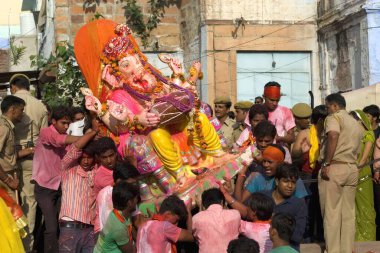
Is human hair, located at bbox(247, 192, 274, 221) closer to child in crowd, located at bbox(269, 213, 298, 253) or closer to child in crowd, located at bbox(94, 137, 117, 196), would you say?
child in crowd, located at bbox(269, 213, 298, 253)

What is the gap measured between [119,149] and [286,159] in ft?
5.62

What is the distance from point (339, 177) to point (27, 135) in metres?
3.52

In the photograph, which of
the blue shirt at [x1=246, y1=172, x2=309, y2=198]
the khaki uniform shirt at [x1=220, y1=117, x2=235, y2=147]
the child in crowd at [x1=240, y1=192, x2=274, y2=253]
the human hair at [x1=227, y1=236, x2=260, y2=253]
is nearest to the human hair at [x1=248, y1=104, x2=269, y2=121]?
the blue shirt at [x1=246, y1=172, x2=309, y2=198]

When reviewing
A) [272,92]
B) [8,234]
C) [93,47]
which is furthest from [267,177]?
[8,234]

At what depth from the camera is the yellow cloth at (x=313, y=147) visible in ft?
29.9

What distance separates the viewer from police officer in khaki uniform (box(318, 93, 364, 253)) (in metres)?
8.29

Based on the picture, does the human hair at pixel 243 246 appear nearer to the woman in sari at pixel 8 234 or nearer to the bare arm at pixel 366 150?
the woman in sari at pixel 8 234

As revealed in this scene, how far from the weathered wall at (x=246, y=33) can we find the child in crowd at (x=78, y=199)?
834 centimetres

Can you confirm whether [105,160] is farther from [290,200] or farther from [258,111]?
[258,111]

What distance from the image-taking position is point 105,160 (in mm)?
7441

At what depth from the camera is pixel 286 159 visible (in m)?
8.20

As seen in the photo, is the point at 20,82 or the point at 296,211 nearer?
the point at 296,211

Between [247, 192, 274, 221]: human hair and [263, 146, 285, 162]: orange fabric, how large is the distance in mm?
707

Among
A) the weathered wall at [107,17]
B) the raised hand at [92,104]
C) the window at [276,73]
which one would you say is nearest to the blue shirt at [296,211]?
the raised hand at [92,104]
